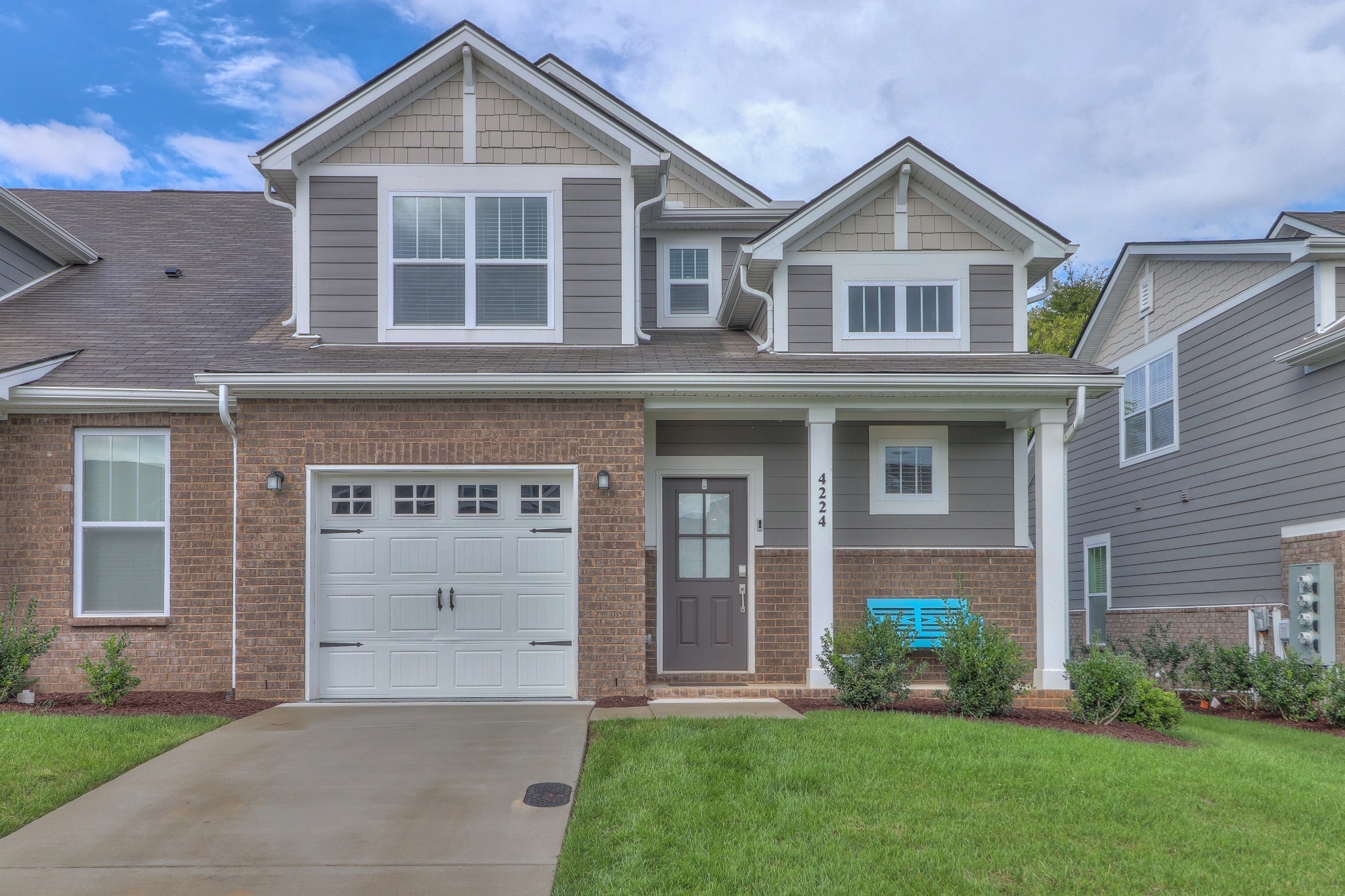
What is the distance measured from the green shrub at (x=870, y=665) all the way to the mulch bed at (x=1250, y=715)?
3.88 metres

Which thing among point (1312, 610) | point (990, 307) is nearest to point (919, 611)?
point (990, 307)

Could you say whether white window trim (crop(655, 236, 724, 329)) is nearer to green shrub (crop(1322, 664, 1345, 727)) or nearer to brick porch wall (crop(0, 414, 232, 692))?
brick porch wall (crop(0, 414, 232, 692))

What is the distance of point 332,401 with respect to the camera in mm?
9219

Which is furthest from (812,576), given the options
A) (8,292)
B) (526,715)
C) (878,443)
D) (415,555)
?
(8,292)

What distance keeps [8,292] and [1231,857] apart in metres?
12.6

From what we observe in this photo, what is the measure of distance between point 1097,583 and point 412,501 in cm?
1134

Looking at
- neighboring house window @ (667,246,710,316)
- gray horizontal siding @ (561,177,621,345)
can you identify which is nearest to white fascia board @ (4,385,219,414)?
gray horizontal siding @ (561,177,621,345)

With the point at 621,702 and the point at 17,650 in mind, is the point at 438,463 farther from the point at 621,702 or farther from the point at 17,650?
the point at 17,650

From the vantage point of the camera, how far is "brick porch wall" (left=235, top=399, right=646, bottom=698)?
9109 millimetres

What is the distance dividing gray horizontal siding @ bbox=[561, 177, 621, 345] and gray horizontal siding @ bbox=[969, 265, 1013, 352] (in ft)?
11.9

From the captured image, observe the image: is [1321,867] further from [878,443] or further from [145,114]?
[145,114]

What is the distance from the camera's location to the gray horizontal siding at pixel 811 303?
10484 millimetres

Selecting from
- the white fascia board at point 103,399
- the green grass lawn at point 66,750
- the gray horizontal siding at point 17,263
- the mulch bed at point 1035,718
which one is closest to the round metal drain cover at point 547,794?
the green grass lawn at point 66,750

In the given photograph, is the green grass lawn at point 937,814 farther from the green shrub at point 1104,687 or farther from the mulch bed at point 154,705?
the mulch bed at point 154,705
